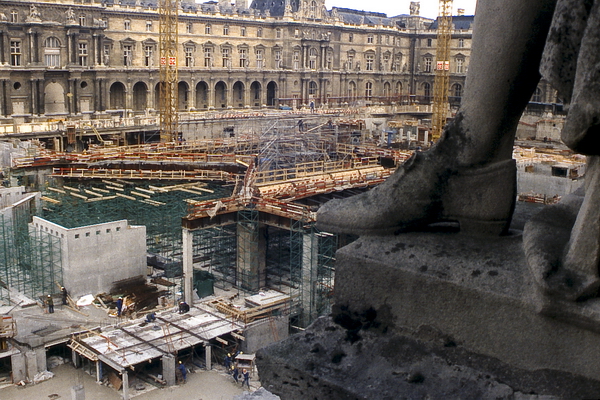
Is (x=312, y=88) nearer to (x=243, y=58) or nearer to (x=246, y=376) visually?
(x=243, y=58)

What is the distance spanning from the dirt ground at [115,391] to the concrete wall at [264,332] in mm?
1527

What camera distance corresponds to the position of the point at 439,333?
4625 mm

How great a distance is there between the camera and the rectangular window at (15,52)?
58000mm

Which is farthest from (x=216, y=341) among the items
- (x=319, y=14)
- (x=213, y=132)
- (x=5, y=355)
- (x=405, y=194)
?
(x=319, y=14)

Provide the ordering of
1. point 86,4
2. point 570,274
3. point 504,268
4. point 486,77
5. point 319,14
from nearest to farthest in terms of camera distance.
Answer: point 570,274, point 504,268, point 486,77, point 86,4, point 319,14

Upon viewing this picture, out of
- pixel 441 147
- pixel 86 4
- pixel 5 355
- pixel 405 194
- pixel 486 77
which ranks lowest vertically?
pixel 5 355

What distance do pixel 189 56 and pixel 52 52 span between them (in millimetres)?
Result: 16534

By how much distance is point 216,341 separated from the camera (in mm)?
27078

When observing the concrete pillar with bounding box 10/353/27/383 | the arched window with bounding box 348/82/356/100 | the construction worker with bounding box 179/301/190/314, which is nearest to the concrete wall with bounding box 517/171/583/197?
the construction worker with bounding box 179/301/190/314

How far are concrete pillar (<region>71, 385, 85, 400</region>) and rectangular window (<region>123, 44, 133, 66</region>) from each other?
49467mm

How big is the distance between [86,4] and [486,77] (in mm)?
61647

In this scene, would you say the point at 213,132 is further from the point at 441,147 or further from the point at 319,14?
the point at 441,147

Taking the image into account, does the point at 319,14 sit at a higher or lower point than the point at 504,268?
higher

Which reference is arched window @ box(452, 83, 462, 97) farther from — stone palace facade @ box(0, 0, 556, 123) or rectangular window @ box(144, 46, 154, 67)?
rectangular window @ box(144, 46, 154, 67)
